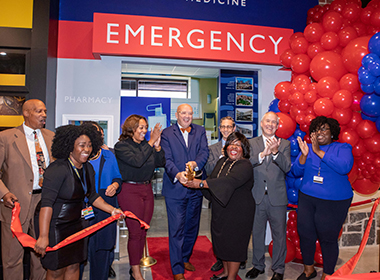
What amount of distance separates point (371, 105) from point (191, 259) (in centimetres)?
286

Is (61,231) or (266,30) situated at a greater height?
(266,30)

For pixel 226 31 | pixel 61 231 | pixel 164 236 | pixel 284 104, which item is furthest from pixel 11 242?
pixel 226 31

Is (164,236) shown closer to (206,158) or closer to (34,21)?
(206,158)

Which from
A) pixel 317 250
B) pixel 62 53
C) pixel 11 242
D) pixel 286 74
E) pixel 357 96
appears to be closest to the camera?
pixel 11 242

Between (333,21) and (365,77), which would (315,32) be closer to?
(333,21)

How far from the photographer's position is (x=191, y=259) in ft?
12.8

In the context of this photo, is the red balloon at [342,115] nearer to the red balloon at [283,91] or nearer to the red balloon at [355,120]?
the red balloon at [355,120]

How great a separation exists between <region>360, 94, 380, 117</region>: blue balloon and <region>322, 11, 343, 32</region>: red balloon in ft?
3.05

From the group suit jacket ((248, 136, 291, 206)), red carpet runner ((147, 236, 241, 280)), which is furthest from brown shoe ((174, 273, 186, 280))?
suit jacket ((248, 136, 291, 206))

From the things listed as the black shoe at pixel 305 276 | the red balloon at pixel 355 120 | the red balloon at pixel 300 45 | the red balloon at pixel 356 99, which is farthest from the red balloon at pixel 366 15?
the black shoe at pixel 305 276

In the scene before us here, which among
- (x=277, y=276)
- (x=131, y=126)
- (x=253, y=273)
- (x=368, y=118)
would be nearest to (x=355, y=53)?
(x=368, y=118)

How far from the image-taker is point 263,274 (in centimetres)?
344

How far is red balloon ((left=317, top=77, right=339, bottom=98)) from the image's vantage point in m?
3.09

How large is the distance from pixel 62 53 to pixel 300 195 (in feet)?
12.4
